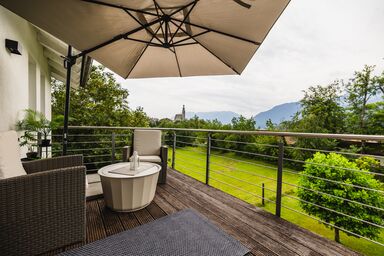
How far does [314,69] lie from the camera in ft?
87.4

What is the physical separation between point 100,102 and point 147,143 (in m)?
6.33

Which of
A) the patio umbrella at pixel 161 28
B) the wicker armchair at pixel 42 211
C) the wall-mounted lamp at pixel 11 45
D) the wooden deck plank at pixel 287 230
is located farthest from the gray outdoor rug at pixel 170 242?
the wall-mounted lamp at pixel 11 45

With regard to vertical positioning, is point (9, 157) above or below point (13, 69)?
below

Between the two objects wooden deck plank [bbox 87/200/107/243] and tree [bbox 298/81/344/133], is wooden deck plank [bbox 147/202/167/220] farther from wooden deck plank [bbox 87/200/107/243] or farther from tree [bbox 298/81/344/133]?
tree [bbox 298/81/344/133]

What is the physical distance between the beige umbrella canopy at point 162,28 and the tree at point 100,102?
5.84 metres

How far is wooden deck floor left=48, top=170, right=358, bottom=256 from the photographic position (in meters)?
1.71

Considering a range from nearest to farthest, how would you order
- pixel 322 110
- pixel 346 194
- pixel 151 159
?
pixel 151 159 < pixel 346 194 < pixel 322 110

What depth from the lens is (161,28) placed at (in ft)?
7.22

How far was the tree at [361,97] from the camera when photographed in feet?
57.5

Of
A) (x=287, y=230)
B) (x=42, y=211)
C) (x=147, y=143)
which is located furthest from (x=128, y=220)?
(x=147, y=143)

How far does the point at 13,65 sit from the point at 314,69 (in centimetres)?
3182

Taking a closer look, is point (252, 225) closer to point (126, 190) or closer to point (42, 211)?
point (126, 190)

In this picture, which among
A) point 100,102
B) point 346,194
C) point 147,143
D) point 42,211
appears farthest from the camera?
point 100,102

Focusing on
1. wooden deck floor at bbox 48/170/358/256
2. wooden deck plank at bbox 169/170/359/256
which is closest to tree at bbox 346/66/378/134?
wooden deck plank at bbox 169/170/359/256
